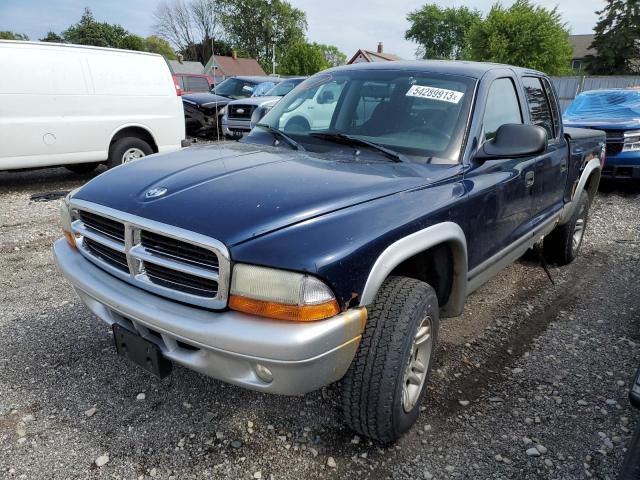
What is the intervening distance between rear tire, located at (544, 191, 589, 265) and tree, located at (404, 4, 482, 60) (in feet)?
216

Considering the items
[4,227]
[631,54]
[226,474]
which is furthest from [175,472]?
[631,54]

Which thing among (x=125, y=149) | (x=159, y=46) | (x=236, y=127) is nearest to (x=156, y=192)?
(x=125, y=149)

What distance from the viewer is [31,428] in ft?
7.73

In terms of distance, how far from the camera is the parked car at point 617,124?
752 cm

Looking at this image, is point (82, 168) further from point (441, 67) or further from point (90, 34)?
point (90, 34)

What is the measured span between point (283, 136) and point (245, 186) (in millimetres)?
1061

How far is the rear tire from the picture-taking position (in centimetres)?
454

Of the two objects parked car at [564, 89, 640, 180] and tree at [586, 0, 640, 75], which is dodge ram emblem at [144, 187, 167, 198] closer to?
parked car at [564, 89, 640, 180]

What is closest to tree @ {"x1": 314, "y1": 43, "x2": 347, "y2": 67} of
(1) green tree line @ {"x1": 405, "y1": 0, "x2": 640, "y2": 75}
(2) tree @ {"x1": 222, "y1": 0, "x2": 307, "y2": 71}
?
(2) tree @ {"x1": 222, "y1": 0, "x2": 307, "y2": 71}

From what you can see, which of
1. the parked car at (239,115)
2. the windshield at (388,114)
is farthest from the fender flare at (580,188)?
the parked car at (239,115)

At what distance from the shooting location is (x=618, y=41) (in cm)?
3688

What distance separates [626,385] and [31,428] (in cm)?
322

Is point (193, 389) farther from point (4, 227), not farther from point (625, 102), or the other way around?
point (625, 102)

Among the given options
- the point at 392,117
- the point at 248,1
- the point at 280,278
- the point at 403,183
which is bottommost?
the point at 280,278
